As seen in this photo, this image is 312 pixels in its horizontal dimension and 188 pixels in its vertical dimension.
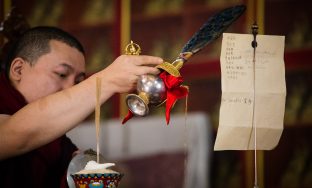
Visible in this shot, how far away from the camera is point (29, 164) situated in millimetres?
1592

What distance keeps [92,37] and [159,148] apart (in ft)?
2.55

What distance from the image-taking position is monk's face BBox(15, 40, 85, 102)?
5.20 ft

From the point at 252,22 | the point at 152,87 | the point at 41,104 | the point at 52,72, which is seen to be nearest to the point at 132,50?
the point at 152,87

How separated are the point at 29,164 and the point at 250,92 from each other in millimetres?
679

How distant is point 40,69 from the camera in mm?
1601

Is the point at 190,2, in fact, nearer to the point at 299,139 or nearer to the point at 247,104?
the point at 299,139

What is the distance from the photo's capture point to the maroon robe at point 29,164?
154cm

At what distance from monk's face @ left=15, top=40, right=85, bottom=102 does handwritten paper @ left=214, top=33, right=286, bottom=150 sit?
0.49 meters

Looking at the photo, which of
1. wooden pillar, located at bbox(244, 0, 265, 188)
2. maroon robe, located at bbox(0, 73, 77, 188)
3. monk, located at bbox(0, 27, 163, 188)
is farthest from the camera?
wooden pillar, located at bbox(244, 0, 265, 188)

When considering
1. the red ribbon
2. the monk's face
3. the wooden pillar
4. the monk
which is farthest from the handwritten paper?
the wooden pillar

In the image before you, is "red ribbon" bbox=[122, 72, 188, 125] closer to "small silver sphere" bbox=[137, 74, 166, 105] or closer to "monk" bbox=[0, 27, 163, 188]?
"small silver sphere" bbox=[137, 74, 166, 105]

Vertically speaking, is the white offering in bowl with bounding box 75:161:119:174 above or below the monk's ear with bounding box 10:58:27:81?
below

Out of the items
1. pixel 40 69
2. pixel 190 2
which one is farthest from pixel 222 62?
pixel 190 2

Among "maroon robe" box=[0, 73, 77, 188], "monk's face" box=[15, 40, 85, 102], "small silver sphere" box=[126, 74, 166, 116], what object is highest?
"monk's face" box=[15, 40, 85, 102]
